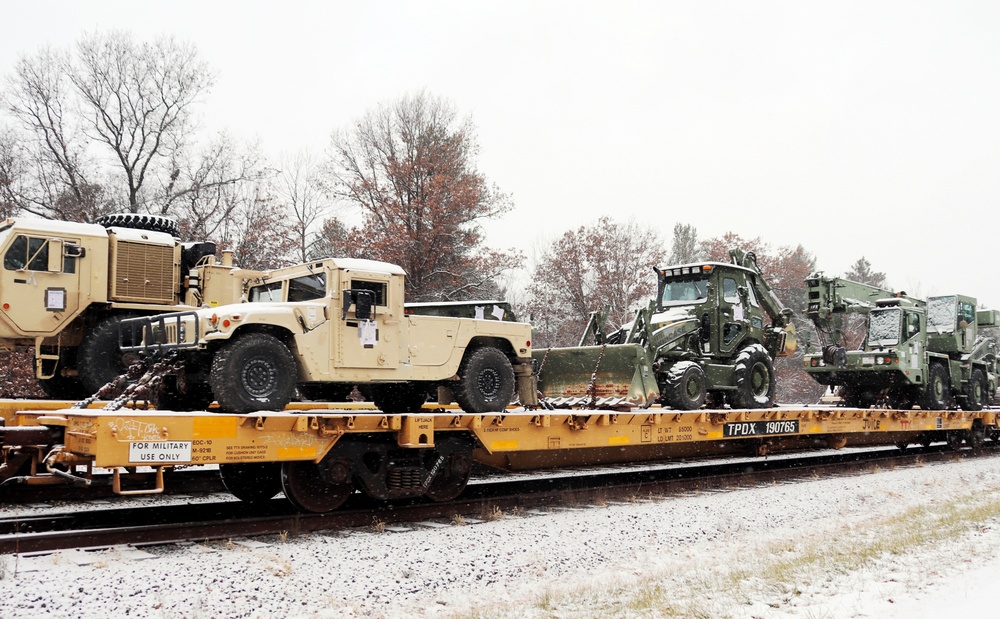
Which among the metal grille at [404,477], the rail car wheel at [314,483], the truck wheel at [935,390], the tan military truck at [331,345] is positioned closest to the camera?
the tan military truck at [331,345]

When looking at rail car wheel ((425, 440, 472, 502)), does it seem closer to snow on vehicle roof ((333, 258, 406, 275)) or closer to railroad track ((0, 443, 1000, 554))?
railroad track ((0, 443, 1000, 554))

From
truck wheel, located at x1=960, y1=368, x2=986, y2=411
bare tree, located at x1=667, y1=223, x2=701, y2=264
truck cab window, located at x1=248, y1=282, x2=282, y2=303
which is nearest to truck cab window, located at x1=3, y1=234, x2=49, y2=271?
truck cab window, located at x1=248, y1=282, x2=282, y2=303

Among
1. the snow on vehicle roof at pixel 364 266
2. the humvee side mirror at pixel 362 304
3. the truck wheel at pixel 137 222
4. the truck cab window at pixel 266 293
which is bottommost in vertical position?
the humvee side mirror at pixel 362 304

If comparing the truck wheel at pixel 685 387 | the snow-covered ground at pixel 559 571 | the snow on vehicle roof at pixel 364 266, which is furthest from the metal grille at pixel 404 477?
the truck wheel at pixel 685 387

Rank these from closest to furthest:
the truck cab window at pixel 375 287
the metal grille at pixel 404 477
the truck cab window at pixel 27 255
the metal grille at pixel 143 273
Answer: the metal grille at pixel 404 477 < the truck cab window at pixel 375 287 < the truck cab window at pixel 27 255 < the metal grille at pixel 143 273

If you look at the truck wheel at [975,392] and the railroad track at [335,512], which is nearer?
the railroad track at [335,512]

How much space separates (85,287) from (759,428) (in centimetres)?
1030

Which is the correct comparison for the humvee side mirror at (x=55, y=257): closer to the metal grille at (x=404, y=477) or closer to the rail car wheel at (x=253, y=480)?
the rail car wheel at (x=253, y=480)

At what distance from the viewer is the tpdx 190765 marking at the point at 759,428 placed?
1262 cm

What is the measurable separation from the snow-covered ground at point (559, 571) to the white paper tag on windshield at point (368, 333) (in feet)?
6.53

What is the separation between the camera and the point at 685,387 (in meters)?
13.0

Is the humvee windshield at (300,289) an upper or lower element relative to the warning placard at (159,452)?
upper

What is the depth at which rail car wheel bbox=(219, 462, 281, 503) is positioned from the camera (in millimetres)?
9484

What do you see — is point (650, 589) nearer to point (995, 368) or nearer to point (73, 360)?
point (73, 360)
